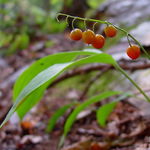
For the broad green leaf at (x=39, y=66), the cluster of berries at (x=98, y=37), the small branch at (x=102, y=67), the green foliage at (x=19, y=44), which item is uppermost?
the green foliage at (x=19, y=44)

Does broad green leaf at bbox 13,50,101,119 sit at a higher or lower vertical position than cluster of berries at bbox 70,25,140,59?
higher

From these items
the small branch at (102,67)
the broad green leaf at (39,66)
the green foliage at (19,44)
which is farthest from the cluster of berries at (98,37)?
the green foliage at (19,44)

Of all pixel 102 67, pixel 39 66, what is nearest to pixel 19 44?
pixel 102 67

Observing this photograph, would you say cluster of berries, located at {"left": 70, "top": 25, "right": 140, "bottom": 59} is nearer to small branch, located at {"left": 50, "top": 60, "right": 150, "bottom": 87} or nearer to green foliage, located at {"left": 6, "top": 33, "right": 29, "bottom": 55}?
small branch, located at {"left": 50, "top": 60, "right": 150, "bottom": 87}

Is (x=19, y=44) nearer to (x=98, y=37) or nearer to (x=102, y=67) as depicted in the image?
(x=102, y=67)

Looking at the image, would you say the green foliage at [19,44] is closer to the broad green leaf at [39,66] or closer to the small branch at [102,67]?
the small branch at [102,67]

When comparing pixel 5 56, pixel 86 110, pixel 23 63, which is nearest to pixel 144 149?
pixel 86 110

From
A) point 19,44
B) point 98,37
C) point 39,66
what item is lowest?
point 98,37

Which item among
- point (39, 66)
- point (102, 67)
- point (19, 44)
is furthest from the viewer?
point (19, 44)

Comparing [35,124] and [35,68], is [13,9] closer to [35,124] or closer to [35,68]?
[35,124]

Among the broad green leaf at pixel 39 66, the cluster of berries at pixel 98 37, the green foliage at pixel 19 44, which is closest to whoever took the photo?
the cluster of berries at pixel 98 37

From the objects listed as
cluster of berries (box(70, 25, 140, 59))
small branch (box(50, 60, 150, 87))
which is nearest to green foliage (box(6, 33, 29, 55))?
small branch (box(50, 60, 150, 87))
